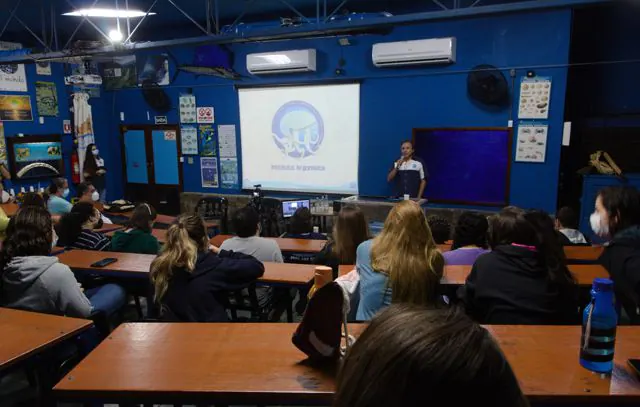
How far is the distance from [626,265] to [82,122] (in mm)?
9208

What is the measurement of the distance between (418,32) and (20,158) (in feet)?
22.9

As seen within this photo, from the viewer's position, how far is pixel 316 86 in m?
7.41

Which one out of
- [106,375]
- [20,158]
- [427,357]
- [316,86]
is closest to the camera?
[427,357]

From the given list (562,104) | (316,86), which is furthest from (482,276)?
(316,86)

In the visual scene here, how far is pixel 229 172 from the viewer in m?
8.37

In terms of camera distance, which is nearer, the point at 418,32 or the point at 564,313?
the point at 564,313

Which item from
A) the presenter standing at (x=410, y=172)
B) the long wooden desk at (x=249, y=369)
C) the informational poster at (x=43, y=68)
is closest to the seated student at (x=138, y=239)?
the long wooden desk at (x=249, y=369)

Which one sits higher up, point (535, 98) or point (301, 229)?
point (535, 98)

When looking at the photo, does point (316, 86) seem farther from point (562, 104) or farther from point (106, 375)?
point (106, 375)

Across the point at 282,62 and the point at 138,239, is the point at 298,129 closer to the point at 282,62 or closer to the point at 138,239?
the point at 282,62

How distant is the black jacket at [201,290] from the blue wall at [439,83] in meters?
4.20

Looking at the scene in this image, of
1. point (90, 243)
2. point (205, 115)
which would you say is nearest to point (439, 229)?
point (90, 243)

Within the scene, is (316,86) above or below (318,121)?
above

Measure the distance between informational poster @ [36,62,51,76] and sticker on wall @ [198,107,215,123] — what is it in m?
2.87
